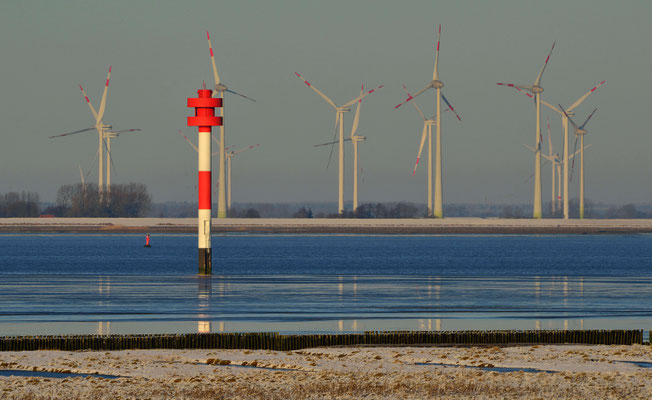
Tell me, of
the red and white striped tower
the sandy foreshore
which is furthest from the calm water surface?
the sandy foreshore

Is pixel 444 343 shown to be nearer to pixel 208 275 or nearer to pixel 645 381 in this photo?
pixel 645 381

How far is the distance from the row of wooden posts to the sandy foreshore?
547 mm

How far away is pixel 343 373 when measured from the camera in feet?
68.1

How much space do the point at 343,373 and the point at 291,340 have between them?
4.02 m

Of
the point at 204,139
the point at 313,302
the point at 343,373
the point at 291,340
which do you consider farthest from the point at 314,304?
the point at 204,139

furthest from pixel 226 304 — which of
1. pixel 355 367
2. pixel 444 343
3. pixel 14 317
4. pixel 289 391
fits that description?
pixel 289 391

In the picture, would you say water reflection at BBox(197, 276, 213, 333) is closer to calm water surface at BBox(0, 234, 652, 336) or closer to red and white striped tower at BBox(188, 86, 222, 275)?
calm water surface at BBox(0, 234, 652, 336)

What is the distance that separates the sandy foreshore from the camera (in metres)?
18.7

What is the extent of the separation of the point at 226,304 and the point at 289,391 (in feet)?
66.1

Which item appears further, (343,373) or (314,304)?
(314,304)

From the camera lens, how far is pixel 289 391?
18.8 meters

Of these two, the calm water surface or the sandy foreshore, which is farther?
the calm water surface

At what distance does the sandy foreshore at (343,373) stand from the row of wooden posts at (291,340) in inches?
21.5

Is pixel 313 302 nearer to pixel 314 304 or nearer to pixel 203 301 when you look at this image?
pixel 314 304
